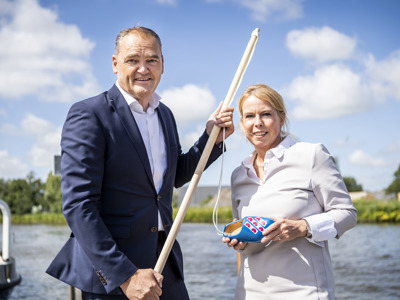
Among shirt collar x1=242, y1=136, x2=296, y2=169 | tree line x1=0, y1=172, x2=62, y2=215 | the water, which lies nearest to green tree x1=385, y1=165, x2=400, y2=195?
the water

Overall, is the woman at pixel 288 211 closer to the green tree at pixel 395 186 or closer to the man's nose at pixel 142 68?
the man's nose at pixel 142 68

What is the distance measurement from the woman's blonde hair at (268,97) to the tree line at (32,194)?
27955 millimetres

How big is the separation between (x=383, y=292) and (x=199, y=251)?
9.39m

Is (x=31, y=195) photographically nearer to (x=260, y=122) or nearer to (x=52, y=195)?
(x=52, y=195)

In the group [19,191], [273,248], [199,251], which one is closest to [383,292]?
[199,251]

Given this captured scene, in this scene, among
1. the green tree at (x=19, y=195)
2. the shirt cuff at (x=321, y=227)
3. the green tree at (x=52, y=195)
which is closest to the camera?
the shirt cuff at (x=321, y=227)

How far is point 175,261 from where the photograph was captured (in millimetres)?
2697

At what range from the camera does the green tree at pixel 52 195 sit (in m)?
Result: 30.6

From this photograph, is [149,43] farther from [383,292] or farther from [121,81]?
[383,292]

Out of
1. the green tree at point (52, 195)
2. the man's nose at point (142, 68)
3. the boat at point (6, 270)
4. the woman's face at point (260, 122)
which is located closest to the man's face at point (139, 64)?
the man's nose at point (142, 68)

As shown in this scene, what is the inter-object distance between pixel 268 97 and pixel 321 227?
2.51ft

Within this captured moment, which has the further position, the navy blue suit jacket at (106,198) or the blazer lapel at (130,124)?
the blazer lapel at (130,124)

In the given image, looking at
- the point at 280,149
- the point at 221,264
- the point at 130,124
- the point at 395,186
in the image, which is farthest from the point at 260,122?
the point at 395,186

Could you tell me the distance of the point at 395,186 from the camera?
28.5 meters
